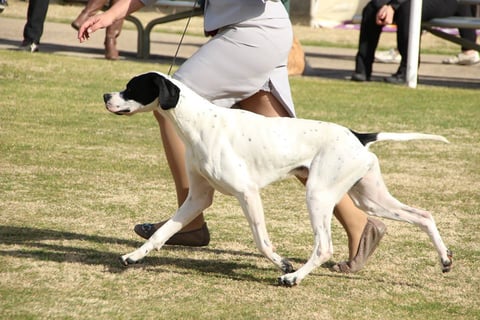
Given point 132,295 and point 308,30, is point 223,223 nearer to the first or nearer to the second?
point 132,295

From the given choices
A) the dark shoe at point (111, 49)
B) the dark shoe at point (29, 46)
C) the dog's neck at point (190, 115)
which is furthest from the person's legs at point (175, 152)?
the dark shoe at point (29, 46)

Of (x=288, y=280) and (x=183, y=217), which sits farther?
(x=183, y=217)

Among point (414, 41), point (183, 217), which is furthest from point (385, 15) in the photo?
point (183, 217)

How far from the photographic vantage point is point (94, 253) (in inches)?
217

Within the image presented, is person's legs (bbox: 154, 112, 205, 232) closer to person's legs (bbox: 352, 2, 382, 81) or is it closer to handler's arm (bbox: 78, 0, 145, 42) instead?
handler's arm (bbox: 78, 0, 145, 42)

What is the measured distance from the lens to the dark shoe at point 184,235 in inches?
222

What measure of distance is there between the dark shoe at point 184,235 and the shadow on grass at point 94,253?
0.06 metres

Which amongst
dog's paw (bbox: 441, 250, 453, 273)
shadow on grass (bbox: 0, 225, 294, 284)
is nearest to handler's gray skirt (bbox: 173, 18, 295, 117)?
shadow on grass (bbox: 0, 225, 294, 284)

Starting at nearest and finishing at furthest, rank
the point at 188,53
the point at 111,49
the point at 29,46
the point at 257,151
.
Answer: the point at 257,151
the point at 29,46
the point at 111,49
the point at 188,53

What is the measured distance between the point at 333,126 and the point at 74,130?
15.7 ft

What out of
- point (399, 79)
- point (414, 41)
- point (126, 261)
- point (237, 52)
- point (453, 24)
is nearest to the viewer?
point (126, 261)

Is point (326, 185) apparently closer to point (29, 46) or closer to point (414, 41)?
point (414, 41)

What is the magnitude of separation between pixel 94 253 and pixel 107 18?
1.25 metres

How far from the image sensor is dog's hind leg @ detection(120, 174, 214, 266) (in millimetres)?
5090
